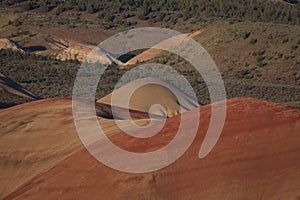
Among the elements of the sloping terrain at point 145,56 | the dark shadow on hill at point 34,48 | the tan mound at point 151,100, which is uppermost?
the tan mound at point 151,100

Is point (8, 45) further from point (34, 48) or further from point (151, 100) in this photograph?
point (151, 100)

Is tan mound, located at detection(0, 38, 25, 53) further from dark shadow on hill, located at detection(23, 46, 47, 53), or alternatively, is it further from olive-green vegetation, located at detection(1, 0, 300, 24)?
olive-green vegetation, located at detection(1, 0, 300, 24)

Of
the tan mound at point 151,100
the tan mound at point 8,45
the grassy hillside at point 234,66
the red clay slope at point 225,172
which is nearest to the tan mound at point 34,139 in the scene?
the red clay slope at point 225,172

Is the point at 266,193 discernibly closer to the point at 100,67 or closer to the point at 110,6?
the point at 100,67

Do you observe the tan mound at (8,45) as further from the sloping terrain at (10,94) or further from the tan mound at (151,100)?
the tan mound at (151,100)

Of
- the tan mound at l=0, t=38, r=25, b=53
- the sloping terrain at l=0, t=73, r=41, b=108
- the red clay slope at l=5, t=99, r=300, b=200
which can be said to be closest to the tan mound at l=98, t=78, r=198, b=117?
the sloping terrain at l=0, t=73, r=41, b=108

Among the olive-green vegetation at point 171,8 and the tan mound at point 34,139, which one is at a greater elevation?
the tan mound at point 34,139
